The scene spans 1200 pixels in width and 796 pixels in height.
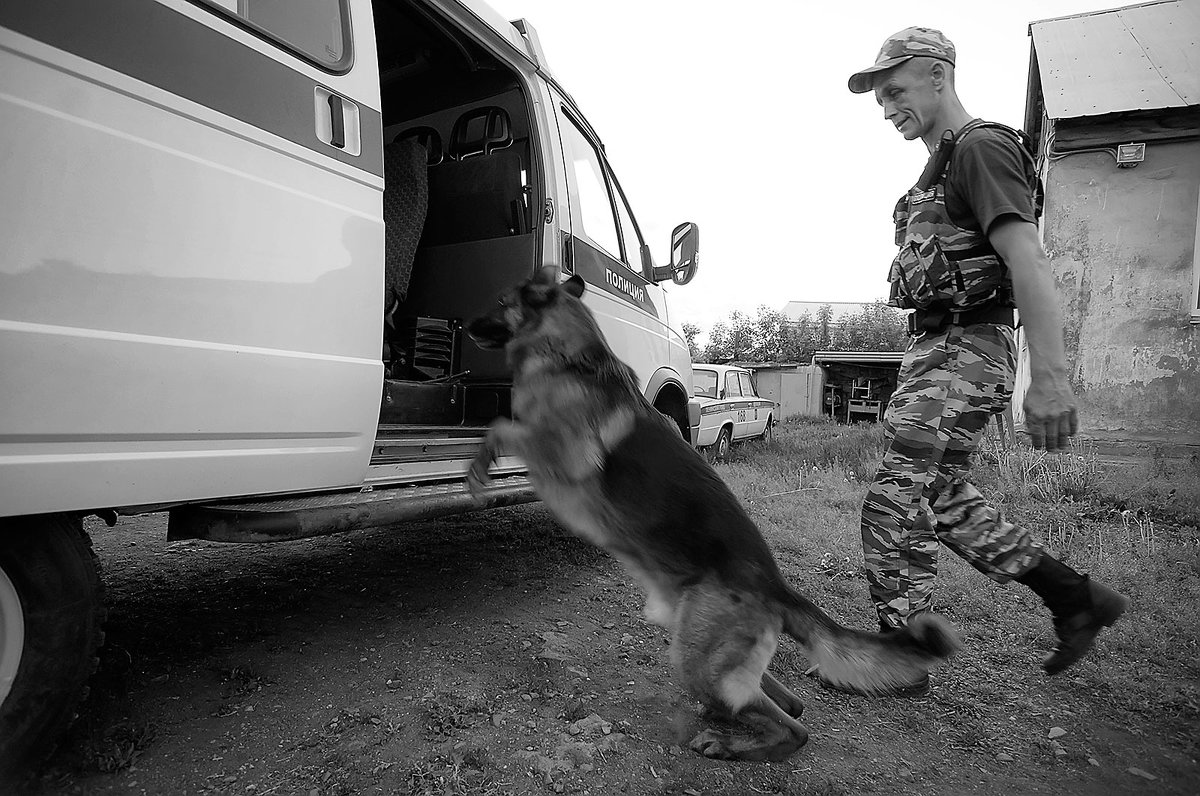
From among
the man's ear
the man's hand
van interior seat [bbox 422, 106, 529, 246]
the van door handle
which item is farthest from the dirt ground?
the man's ear

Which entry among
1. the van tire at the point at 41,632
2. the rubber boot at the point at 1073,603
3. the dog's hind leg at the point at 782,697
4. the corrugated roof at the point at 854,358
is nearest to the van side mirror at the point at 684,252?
the rubber boot at the point at 1073,603

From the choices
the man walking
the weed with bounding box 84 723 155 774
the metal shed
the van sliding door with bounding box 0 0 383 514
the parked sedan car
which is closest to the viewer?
the van sliding door with bounding box 0 0 383 514

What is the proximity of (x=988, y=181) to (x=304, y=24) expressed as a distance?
7.18 ft

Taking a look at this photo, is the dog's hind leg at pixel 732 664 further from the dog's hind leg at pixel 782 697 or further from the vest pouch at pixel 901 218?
the vest pouch at pixel 901 218

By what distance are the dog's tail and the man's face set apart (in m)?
1.65

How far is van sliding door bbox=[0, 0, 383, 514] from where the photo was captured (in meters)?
1.38

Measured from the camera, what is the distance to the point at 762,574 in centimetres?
186

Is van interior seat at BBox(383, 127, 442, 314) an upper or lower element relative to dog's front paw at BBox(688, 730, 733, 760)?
upper

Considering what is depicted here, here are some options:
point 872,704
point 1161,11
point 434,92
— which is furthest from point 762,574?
point 1161,11

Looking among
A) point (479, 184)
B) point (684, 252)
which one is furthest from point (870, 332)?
point (479, 184)

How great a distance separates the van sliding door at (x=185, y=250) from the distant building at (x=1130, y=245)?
878 cm

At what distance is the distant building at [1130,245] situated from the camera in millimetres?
7395

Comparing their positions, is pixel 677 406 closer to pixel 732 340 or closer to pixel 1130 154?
pixel 1130 154

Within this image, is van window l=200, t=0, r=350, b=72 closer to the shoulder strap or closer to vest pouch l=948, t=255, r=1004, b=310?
the shoulder strap
